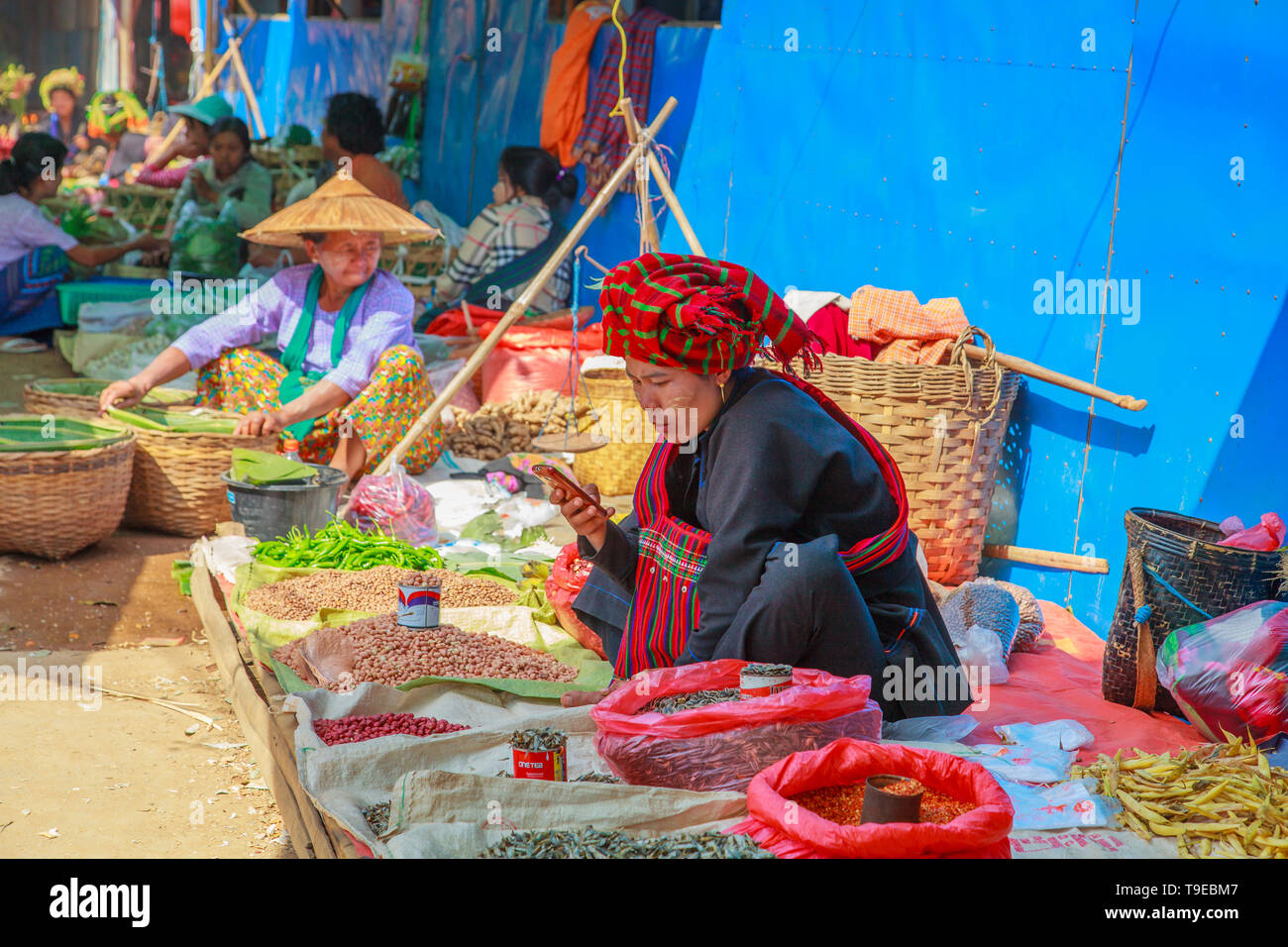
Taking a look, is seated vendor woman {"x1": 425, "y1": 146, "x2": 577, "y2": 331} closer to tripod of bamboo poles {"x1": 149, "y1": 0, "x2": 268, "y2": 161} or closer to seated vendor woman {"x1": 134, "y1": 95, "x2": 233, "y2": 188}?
seated vendor woman {"x1": 134, "y1": 95, "x2": 233, "y2": 188}

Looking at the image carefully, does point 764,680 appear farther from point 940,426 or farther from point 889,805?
point 940,426

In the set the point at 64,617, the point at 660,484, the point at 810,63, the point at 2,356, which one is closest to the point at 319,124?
the point at 2,356

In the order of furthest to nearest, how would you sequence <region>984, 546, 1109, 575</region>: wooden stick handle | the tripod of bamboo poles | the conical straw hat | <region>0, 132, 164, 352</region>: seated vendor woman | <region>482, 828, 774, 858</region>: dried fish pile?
the tripod of bamboo poles → <region>0, 132, 164, 352</region>: seated vendor woman → the conical straw hat → <region>984, 546, 1109, 575</region>: wooden stick handle → <region>482, 828, 774, 858</region>: dried fish pile

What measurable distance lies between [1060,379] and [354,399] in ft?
9.12

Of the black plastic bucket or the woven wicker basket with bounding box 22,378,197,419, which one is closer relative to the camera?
the black plastic bucket

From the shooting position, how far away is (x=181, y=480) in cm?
472

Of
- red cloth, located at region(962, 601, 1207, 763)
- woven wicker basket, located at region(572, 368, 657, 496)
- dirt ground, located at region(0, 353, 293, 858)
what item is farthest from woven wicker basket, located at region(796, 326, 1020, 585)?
dirt ground, located at region(0, 353, 293, 858)

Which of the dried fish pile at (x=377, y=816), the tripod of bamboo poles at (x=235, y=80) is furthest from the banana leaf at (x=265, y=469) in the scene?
the tripod of bamboo poles at (x=235, y=80)

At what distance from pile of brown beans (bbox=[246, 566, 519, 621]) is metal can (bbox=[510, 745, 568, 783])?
1235mm

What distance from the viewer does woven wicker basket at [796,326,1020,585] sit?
4.16m

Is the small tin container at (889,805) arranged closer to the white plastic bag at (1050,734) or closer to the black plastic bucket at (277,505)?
the white plastic bag at (1050,734)

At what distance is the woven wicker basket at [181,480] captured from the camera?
A: 464cm

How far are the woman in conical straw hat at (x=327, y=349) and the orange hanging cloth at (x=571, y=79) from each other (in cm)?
258
